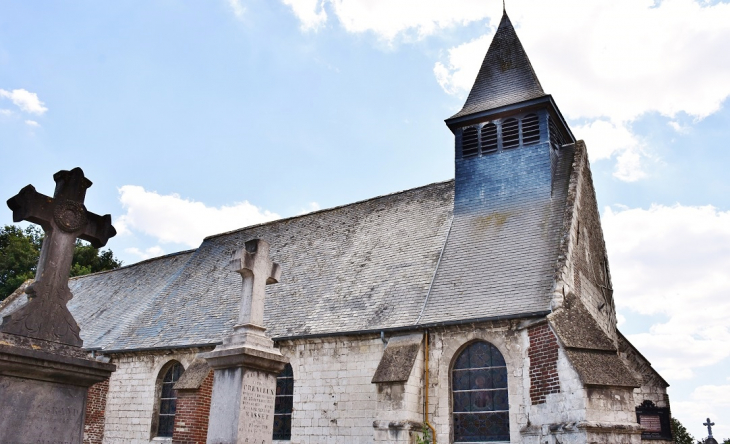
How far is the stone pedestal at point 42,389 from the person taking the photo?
5555 mm

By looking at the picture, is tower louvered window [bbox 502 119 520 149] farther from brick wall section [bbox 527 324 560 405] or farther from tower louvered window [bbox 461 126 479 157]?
brick wall section [bbox 527 324 560 405]

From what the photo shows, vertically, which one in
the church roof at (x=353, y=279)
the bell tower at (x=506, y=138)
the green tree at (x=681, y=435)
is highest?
the bell tower at (x=506, y=138)

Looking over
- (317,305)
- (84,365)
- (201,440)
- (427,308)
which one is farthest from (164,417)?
(84,365)

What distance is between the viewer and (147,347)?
52.0 ft

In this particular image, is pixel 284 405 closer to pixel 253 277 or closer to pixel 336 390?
pixel 336 390

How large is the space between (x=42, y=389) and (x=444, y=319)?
7779 millimetres

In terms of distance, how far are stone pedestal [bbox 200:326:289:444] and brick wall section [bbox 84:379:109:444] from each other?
35.4ft

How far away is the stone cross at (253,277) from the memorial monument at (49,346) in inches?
67.2

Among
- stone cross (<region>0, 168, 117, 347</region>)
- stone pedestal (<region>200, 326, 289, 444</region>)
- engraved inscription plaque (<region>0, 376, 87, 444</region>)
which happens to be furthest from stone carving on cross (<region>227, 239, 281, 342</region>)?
engraved inscription plaque (<region>0, 376, 87, 444</region>)

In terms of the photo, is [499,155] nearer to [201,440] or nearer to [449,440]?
[449,440]

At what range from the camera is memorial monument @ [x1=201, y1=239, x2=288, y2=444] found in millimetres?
6898

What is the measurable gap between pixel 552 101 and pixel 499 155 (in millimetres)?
1909

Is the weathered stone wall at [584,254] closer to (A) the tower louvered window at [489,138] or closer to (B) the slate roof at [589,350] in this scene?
(B) the slate roof at [589,350]

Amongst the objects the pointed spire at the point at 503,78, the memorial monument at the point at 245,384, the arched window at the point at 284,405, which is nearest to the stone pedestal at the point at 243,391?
the memorial monument at the point at 245,384
